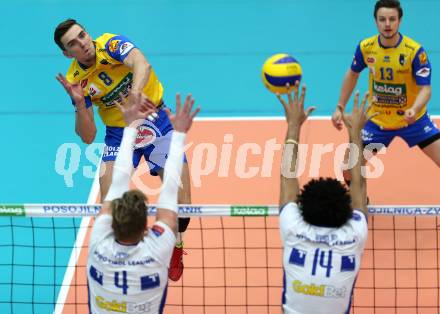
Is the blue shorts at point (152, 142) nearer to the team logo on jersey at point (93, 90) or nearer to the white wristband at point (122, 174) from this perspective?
the team logo on jersey at point (93, 90)

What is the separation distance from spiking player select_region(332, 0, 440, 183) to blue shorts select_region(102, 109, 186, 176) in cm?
173

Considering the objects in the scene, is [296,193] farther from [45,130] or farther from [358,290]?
[45,130]

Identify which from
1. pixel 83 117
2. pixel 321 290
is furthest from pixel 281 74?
pixel 321 290

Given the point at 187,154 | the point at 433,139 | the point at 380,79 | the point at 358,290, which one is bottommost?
the point at 358,290

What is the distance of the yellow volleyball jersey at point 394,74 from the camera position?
7.98 meters

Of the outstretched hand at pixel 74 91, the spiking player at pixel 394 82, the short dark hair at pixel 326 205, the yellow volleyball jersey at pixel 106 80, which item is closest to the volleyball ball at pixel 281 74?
the spiking player at pixel 394 82

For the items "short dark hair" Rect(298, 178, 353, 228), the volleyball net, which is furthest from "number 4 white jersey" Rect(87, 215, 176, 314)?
the volleyball net

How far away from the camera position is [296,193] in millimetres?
5320

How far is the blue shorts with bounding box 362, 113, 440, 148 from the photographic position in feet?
27.3

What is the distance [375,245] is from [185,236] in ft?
6.76

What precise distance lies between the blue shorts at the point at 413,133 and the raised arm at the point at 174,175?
141 inches

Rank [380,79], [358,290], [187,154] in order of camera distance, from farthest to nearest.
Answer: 1. [187,154]
2. [380,79]
3. [358,290]

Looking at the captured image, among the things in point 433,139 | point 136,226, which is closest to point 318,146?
point 433,139

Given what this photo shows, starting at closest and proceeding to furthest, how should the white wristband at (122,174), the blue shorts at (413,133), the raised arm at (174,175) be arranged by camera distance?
the raised arm at (174,175)
the white wristband at (122,174)
the blue shorts at (413,133)
